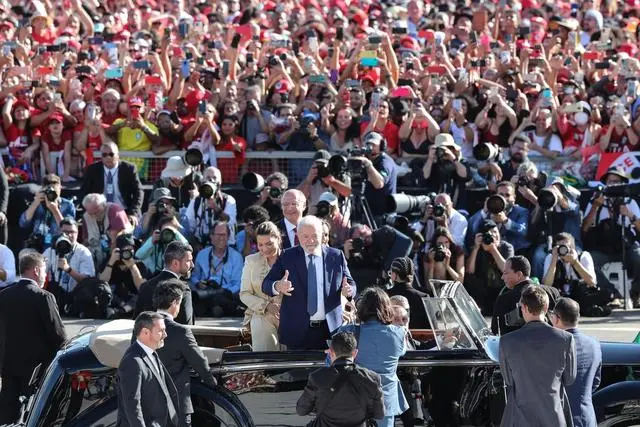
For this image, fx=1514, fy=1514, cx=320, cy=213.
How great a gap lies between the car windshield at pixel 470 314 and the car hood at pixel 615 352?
12 centimetres

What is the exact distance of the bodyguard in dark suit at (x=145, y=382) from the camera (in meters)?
8.56

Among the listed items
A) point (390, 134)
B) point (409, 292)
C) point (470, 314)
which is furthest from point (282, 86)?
point (470, 314)

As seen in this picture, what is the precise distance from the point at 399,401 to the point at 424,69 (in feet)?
35.6

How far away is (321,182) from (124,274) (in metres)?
2.29

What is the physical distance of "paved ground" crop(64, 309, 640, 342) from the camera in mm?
14195

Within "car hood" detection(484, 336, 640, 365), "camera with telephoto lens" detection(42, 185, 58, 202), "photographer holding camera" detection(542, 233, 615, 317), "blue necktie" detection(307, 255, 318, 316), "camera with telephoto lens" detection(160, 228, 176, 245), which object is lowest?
"photographer holding camera" detection(542, 233, 615, 317)

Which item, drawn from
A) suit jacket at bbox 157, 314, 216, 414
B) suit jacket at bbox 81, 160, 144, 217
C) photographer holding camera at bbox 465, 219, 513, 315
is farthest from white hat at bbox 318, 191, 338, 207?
suit jacket at bbox 157, 314, 216, 414

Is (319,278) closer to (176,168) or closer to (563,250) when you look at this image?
(563,250)

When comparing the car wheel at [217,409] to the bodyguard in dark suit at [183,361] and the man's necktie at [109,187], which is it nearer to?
the bodyguard in dark suit at [183,361]

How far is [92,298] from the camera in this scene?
15531 mm

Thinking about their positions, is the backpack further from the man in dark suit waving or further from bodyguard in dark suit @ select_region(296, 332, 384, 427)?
bodyguard in dark suit @ select_region(296, 332, 384, 427)

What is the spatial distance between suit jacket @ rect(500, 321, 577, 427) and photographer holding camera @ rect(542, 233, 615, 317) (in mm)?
6536

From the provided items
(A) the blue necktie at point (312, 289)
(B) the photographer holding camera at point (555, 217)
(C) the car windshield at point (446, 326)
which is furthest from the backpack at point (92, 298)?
(C) the car windshield at point (446, 326)

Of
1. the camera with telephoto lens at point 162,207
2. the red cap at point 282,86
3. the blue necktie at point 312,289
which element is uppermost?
the blue necktie at point 312,289
